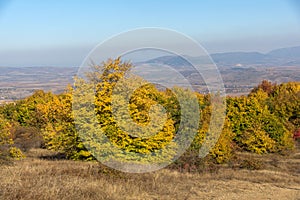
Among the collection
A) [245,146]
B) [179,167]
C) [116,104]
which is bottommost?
Result: [245,146]

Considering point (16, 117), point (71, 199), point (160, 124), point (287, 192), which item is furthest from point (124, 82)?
point (16, 117)

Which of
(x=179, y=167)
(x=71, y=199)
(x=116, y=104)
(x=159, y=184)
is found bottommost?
(x=179, y=167)

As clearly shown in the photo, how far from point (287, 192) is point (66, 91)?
587 inches

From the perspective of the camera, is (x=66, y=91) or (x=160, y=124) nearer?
(x=160, y=124)

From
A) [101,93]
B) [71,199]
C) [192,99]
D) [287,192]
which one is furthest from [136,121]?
[192,99]

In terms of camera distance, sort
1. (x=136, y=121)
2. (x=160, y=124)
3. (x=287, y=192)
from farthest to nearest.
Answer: (x=160, y=124)
(x=136, y=121)
(x=287, y=192)

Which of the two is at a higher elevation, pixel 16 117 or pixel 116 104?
pixel 116 104

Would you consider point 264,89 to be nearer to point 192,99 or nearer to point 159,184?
point 192,99

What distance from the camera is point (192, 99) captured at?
34062 mm

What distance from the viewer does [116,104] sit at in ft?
66.7

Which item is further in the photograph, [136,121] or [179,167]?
[179,167]

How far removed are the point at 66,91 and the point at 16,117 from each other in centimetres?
4095

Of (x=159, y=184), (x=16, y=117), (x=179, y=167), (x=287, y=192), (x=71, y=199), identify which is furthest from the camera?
(x=16, y=117)

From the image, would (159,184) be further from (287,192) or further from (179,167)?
(179,167)
